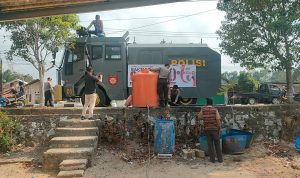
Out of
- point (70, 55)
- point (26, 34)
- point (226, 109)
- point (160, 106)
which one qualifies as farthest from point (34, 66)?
point (226, 109)

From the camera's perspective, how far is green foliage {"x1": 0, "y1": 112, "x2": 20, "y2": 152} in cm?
1067

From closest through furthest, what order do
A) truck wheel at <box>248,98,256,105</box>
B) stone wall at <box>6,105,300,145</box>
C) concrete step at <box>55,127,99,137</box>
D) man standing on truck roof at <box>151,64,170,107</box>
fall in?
1. concrete step at <box>55,127,99,137</box>
2. stone wall at <box>6,105,300,145</box>
3. man standing on truck roof at <box>151,64,170,107</box>
4. truck wheel at <box>248,98,256,105</box>

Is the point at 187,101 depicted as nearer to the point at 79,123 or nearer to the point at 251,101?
the point at 79,123

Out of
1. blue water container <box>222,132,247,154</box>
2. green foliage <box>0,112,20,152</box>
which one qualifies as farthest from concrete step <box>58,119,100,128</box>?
blue water container <box>222,132,247,154</box>

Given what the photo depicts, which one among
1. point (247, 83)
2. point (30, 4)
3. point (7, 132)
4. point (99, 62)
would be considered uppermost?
point (30, 4)

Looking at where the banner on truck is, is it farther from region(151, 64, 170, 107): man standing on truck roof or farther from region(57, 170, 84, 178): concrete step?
region(57, 170, 84, 178): concrete step

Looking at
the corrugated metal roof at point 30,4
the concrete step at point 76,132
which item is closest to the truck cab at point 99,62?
the concrete step at point 76,132

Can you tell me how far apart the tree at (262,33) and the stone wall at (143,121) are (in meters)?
2.61

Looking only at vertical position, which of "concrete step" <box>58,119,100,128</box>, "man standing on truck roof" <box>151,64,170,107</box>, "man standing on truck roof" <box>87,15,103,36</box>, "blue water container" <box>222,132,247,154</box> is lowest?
"blue water container" <box>222,132,247,154</box>

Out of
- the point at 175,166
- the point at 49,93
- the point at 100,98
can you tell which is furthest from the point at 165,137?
the point at 49,93

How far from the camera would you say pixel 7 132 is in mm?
10906

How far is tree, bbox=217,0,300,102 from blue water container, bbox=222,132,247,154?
4656mm

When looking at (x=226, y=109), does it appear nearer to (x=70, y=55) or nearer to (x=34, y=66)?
(x=70, y=55)

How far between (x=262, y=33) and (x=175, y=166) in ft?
26.7
